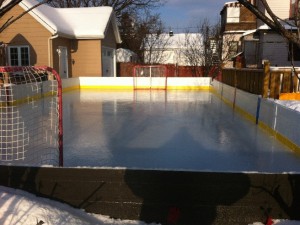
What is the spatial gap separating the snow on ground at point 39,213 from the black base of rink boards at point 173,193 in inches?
3.1

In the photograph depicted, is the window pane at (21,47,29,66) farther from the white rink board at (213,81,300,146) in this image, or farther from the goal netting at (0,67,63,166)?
the white rink board at (213,81,300,146)

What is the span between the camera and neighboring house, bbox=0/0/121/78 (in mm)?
17969

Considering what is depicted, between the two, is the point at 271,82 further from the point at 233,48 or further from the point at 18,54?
the point at 233,48

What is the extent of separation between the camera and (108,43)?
77.7 feet

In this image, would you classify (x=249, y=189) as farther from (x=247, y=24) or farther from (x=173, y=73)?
(x=247, y=24)

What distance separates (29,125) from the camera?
823 centimetres

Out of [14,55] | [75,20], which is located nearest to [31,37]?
[14,55]

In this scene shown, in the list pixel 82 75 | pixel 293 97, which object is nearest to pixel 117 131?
pixel 293 97

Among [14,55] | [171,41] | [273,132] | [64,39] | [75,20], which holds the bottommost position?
[273,132]

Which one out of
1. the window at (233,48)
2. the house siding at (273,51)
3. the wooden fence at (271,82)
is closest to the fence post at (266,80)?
the wooden fence at (271,82)

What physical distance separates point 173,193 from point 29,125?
5372 mm

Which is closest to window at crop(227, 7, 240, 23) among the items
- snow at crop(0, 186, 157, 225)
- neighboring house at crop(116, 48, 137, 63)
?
neighboring house at crop(116, 48, 137, 63)

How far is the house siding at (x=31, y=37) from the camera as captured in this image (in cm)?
1800

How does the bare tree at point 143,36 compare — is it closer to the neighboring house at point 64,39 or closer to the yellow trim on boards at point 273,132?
the neighboring house at point 64,39
